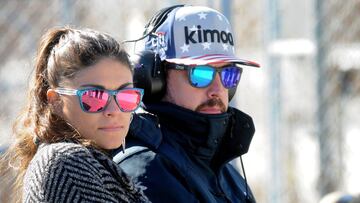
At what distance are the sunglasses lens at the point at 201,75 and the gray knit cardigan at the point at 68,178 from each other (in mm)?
1053

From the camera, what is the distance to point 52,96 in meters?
2.68

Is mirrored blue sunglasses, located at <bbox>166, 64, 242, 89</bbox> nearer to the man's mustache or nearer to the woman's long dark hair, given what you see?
the man's mustache

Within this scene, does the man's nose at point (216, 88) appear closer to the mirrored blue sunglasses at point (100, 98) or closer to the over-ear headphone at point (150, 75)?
the over-ear headphone at point (150, 75)

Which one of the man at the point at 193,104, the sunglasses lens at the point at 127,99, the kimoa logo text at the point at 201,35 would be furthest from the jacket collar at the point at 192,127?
the sunglasses lens at the point at 127,99

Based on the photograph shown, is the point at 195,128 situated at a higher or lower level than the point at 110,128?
lower

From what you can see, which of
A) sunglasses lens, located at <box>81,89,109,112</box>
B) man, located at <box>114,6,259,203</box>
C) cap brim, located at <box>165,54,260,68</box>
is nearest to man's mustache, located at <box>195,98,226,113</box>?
man, located at <box>114,6,259,203</box>

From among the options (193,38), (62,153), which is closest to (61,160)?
(62,153)

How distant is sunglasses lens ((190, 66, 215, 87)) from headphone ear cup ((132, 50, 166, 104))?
12cm

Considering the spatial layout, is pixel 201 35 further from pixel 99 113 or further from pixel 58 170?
pixel 58 170

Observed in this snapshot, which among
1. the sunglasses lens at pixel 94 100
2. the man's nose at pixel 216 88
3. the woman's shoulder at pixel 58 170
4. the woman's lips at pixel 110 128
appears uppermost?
the sunglasses lens at pixel 94 100

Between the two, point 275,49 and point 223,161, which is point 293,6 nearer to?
point 275,49

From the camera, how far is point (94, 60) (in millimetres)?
2664

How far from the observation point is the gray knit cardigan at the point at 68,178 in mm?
2441

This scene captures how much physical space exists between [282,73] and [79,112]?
391 cm
